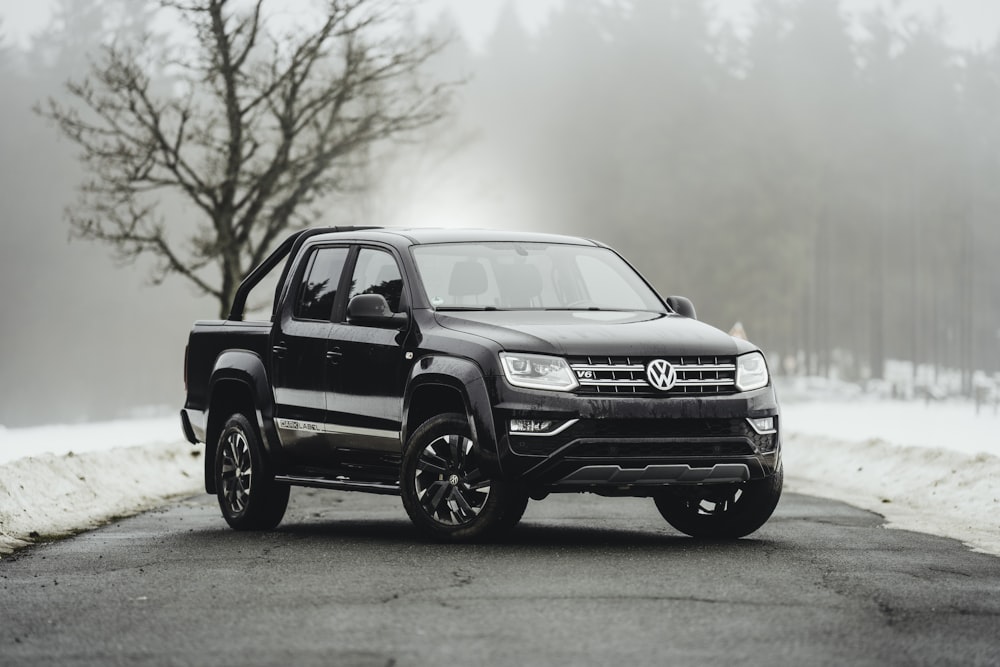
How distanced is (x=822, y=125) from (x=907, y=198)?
7.85 meters

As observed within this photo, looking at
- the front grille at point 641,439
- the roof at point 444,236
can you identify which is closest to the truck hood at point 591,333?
the front grille at point 641,439

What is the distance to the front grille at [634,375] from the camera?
30.8ft

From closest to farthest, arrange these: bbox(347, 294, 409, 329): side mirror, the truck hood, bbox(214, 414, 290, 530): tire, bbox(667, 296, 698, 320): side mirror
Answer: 1. the truck hood
2. bbox(347, 294, 409, 329): side mirror
3. bbox(667, 296, 698, 320): side mirror
4. bbox(214, 414, 290, 530): tire

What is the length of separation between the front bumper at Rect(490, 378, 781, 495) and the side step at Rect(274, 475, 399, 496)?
116cm

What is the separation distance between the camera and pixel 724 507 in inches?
420

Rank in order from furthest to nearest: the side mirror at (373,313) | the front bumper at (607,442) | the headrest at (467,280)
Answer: the headrest at (467,280)
the side mirror at (373,313)
the front bumper at (607,442)

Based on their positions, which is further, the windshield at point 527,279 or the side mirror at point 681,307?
the side mirror at point 681,307

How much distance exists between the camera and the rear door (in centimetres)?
1104

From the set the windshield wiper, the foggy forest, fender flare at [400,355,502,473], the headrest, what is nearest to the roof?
the headrest

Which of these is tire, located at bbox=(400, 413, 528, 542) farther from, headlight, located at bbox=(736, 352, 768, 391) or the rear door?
headlight, located at bbox=(736, 352, 768, 391)

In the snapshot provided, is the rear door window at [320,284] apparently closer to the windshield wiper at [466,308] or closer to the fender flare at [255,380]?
the fender flare at [255,380]

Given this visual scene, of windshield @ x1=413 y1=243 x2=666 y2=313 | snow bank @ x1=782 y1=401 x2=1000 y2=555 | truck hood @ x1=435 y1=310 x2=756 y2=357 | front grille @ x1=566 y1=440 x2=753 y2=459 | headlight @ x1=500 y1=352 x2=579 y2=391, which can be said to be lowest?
A: snow bank @ x1=782 y1=401 x2=1000 y2=555

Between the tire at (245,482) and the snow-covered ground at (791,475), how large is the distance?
4.35 feet

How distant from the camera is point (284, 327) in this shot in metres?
11.5
